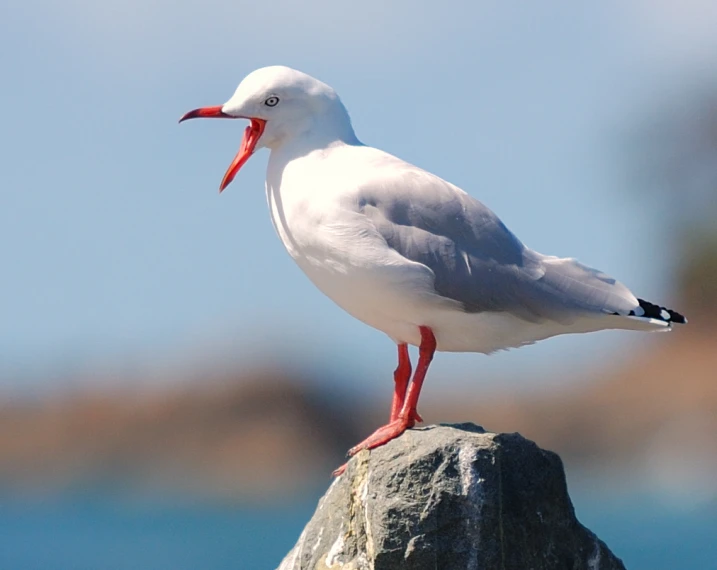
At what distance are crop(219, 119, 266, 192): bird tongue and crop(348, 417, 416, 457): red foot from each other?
1.44 m

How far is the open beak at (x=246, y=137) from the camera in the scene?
4910 millimetres

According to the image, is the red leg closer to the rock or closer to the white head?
the rock

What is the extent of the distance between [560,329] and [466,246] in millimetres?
663

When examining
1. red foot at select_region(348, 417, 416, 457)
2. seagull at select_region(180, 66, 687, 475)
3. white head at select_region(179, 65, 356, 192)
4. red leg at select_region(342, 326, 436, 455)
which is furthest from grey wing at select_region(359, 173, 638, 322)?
red foot at select_region(348, 417, 416, 457)

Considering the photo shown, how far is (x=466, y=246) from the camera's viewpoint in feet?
15.7

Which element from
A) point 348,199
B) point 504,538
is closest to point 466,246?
point 348,199

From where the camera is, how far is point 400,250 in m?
4.62

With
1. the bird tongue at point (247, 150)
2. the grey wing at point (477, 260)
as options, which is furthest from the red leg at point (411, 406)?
the bird tongue at point (247, 150)

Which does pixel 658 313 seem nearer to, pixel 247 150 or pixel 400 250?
pixel 400 250

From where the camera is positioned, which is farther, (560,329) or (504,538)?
(560,329)

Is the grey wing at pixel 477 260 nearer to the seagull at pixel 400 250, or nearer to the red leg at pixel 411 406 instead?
the seagull at pixel 400 250

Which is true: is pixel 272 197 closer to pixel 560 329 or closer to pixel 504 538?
pixel 560 329

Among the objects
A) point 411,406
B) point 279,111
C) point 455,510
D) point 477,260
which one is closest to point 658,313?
point 477,260

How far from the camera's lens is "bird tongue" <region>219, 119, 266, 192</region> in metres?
4.91
